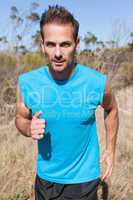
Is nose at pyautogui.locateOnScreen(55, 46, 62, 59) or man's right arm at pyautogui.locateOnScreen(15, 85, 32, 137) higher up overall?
nose at pyautogui.locateOnScreen(55, 46, 62, 59)

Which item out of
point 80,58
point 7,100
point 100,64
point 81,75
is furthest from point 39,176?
point 80,58

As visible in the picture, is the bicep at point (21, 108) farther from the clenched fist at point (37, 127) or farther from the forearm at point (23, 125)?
the clenched fist at point (37, 127)

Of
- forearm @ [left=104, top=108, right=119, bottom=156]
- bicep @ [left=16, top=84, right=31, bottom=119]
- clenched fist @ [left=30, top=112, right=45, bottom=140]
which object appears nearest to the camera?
clenched fist @ [left=30, top=112, right=45, bottom=140]

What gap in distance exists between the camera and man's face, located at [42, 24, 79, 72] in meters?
2.25

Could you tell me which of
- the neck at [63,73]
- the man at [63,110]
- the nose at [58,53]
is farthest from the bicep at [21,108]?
the nose at [58,53]

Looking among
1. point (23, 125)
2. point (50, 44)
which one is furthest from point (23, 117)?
point (50, 44)

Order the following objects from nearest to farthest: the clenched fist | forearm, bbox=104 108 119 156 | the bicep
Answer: the clenched fist
the bicep
forearm, bbox=104 108 119 156

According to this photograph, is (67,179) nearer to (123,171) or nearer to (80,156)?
(80,156)

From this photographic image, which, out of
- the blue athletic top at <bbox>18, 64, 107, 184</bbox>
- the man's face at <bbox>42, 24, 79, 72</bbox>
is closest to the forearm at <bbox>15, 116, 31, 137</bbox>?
the blue athletic top at <bbox>18, 64, 107, 184</bbox>

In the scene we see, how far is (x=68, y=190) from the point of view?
2.48 metres

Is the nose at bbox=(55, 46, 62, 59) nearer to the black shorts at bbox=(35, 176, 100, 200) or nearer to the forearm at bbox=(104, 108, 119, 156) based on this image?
the forearm at bbox=(104, 108, 119, 156)

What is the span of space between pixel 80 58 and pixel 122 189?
6770mm

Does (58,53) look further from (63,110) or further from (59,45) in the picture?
(63,110)

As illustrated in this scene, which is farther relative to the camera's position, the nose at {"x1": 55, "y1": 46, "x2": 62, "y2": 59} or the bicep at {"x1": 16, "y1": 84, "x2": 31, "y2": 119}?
the bicep at {"x1": 16, "y1": 84, "x2": 31, "y2": 119}
